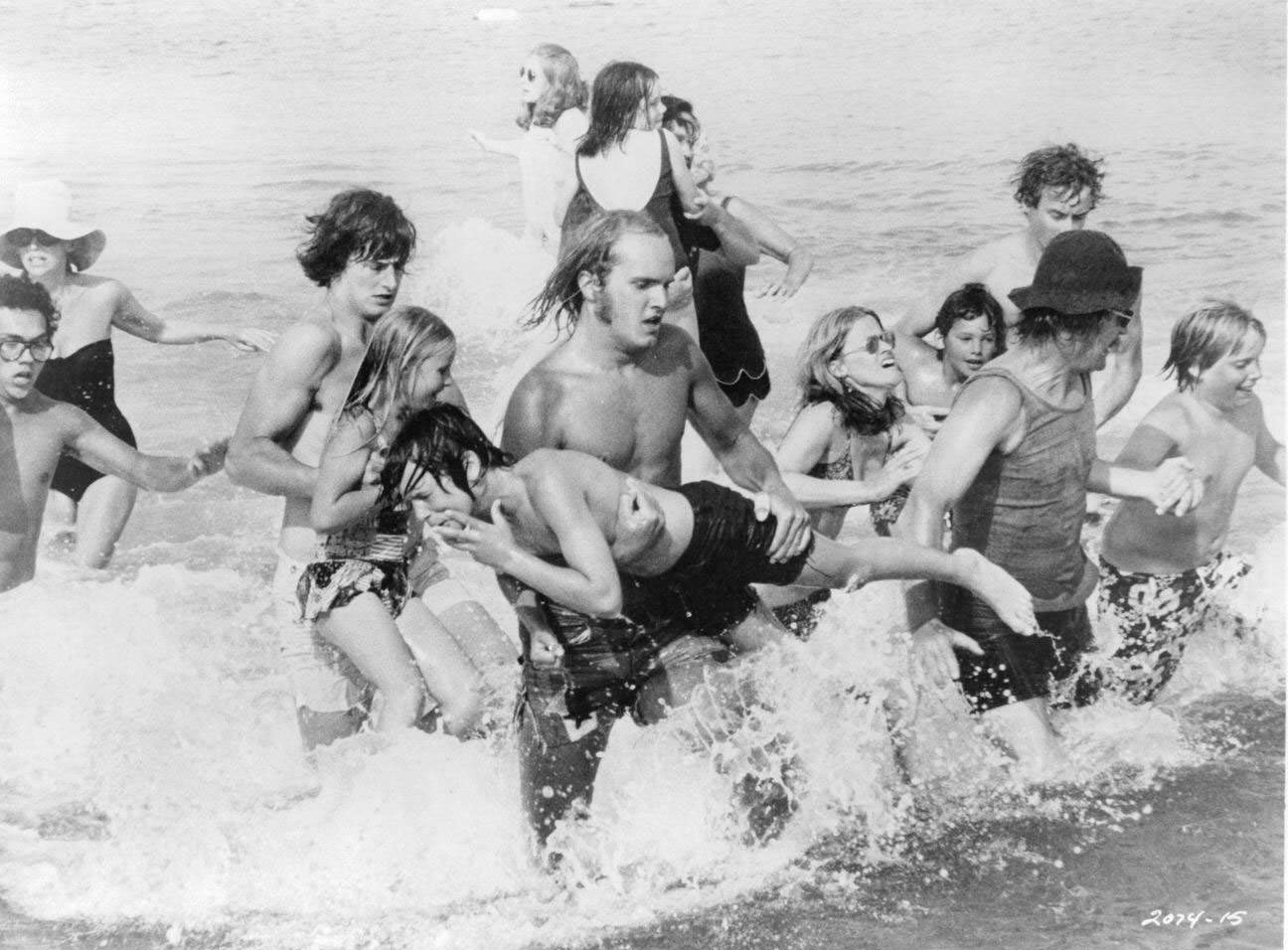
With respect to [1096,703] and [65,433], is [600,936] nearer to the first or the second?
[1096,703]

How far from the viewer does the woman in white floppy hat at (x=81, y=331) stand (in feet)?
18.5

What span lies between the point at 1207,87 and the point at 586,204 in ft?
9.00

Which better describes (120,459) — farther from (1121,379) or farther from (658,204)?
(1121,379)

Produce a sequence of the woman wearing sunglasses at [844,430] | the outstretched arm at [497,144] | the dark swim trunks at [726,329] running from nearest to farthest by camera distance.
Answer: the woman wearing sunglasses at [844,430] < the dark swim trunks at [726,329] < the outstretched arm at [497,144]

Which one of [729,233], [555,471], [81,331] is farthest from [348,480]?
[729,233]

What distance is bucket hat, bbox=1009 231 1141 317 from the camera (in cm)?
461

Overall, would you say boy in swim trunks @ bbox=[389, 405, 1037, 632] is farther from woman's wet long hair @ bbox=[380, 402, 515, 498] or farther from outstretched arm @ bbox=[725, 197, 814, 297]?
outstretched arm @ bbox=[725, 197, 814, 297]

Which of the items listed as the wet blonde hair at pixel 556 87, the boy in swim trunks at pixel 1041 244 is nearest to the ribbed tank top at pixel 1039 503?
the boy in swim trunks at pixel 1041 244

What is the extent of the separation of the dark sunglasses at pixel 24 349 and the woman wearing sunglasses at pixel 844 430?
2.32 m

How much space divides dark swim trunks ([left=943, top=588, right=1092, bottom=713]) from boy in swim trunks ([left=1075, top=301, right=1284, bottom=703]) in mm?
491

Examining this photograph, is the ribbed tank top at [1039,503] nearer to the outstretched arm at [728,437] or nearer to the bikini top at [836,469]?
the bikini top at [836,469]

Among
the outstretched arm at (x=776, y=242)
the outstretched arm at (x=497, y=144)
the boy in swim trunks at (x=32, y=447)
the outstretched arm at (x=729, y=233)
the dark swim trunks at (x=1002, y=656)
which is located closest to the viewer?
the dark swim trunks at (x=1002, y=656)

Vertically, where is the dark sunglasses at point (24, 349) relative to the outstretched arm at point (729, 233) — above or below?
below

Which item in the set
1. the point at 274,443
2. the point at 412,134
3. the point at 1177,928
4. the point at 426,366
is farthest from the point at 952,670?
the point at 412,134
